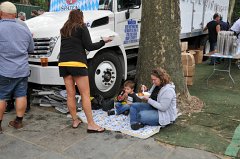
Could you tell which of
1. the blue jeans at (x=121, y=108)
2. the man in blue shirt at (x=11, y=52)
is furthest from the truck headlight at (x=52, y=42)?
the blue jeans at (x=121, y=108)

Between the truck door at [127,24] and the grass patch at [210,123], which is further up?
the truck door at [127,24]

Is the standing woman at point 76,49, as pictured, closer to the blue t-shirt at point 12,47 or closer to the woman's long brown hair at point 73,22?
the woman's long brown hair at point 73,22

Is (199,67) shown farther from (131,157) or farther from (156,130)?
(131,157)

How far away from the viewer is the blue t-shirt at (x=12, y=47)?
4117 mm

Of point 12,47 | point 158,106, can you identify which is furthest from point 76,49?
point 158,106

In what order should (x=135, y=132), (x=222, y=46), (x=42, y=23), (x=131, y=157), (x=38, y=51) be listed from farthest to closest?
1. (x=222, y=46)
2. (x=42, y=23)
3. (x=38, y=51)
4. (x=135, y=132)
5. (x=131, y=157)

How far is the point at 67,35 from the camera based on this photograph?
13.6ft

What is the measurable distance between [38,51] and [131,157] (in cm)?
268

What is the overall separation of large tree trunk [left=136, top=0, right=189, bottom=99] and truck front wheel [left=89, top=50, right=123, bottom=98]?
0.69 meters

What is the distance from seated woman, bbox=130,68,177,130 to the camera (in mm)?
4352

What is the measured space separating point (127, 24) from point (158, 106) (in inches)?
116

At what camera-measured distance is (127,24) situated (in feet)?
22.3

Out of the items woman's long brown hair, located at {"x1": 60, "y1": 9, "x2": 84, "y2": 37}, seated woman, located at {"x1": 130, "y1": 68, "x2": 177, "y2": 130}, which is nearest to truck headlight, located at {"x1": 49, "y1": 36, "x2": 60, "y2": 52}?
woman's long brown hair, located at {"x1": 60, "y1": 9, "x2": 84, "y2": 37}

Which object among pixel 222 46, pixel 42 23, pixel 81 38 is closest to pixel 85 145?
pixel 81 38
